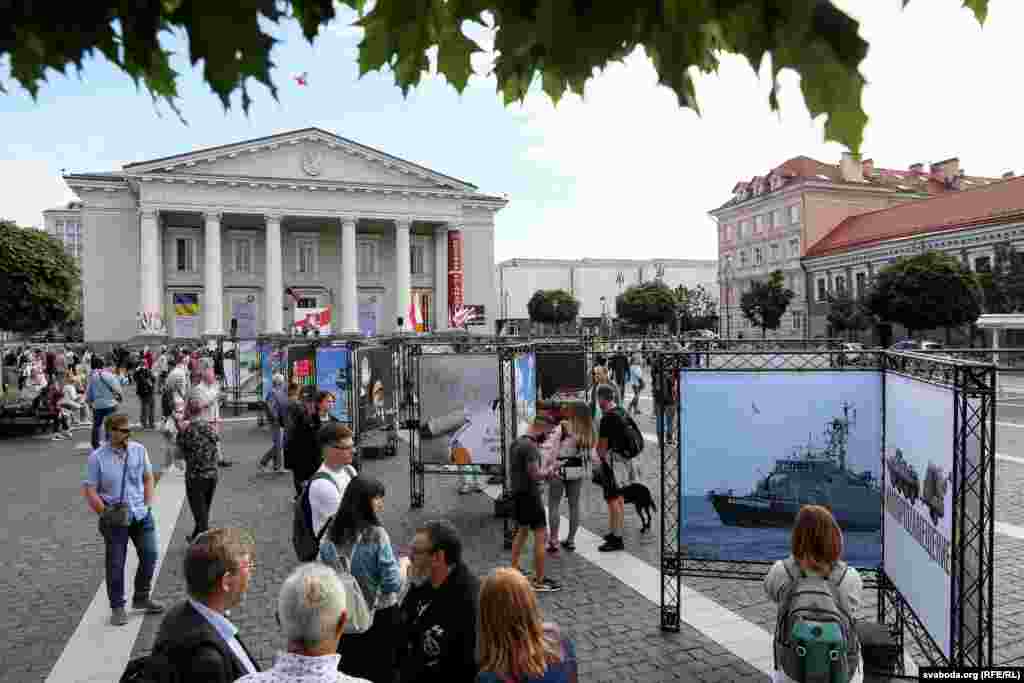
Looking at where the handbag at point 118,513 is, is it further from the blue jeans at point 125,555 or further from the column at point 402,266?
the column at point 402,266

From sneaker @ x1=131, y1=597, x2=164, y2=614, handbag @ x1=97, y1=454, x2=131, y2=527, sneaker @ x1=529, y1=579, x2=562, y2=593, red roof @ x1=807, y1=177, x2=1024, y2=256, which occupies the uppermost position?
red roof @ x1=807, y1=177, x2=1024, y2=256

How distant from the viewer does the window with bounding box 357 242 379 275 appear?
59.1 metres

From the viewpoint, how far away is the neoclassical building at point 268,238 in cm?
5034

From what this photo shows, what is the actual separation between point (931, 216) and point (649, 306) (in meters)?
22.4

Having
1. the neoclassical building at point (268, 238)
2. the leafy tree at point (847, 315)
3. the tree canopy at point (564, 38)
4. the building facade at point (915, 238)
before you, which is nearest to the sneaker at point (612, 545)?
the tree canopy at point (564, 38)

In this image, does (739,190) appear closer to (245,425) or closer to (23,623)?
(245,425)

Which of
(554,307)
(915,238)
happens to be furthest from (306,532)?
(554,307)

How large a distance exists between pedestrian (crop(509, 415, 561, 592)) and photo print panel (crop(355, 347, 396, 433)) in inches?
281

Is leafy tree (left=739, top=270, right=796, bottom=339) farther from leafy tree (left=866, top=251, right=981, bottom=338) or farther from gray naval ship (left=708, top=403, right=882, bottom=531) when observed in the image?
gray naval ship (left=708, top=403, right=882, bottom=531)

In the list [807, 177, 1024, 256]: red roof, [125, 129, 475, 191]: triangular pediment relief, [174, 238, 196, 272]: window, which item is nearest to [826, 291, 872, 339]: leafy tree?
[807, 177, 1024, 256]: red roof

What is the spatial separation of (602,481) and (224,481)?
7509 mm

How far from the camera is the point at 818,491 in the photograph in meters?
5.49

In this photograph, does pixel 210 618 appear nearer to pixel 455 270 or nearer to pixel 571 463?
pixel 571 463

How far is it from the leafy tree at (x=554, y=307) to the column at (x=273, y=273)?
89.0ft
